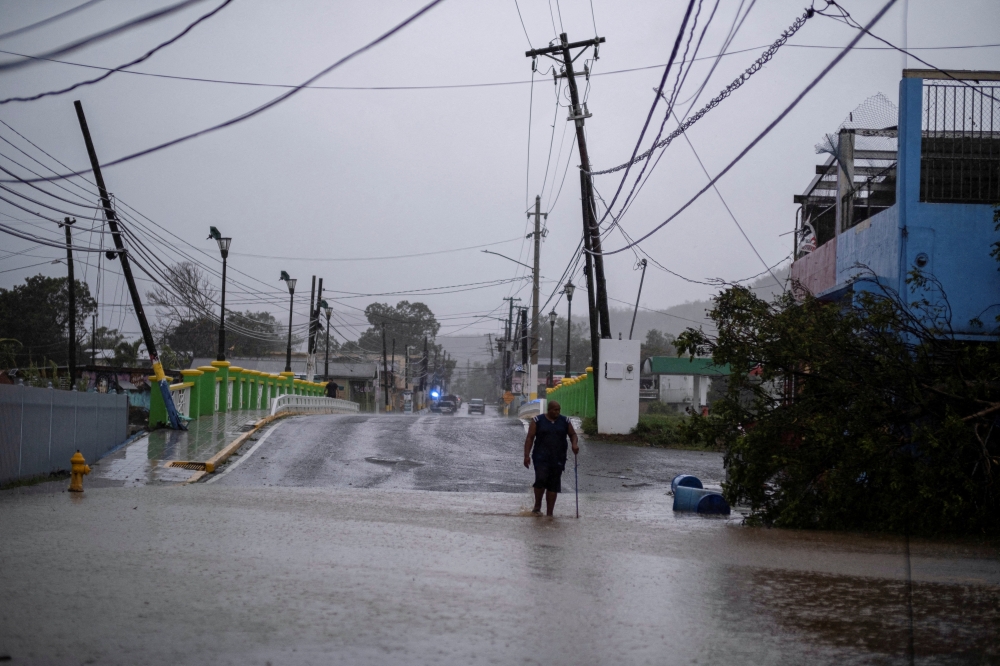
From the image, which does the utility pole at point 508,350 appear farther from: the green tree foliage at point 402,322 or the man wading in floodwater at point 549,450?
the man wading in floodwater at point 549,450

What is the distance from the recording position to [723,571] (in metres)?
7.97

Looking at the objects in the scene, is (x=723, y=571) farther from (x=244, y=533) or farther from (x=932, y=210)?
(x=932, y=210)

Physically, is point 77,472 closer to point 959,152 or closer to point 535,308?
point 959,152

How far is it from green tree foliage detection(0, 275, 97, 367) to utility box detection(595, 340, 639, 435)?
36.0 meters

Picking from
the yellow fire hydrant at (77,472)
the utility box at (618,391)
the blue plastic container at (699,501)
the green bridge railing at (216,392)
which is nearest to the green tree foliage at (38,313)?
the green bridge railing at (216,392)

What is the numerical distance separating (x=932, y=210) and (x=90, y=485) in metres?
13.7

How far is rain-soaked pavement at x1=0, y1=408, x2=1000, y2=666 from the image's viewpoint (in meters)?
5.23

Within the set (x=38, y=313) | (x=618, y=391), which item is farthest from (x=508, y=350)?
(x=618, y=391)

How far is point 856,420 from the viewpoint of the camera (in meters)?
11.0

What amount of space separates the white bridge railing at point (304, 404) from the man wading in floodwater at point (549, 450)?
16.7m

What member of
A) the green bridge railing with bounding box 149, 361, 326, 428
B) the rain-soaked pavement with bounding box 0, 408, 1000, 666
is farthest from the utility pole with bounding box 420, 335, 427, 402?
the rain-soaked pavement with bounding box 0, 408, 1000, 666

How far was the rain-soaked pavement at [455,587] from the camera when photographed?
5.23m

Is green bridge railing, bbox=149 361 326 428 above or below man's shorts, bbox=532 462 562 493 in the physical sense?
above

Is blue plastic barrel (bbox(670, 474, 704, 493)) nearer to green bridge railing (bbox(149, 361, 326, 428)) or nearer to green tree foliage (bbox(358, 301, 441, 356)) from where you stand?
green bridge railing (bbox(149, 361, 326, 428))
